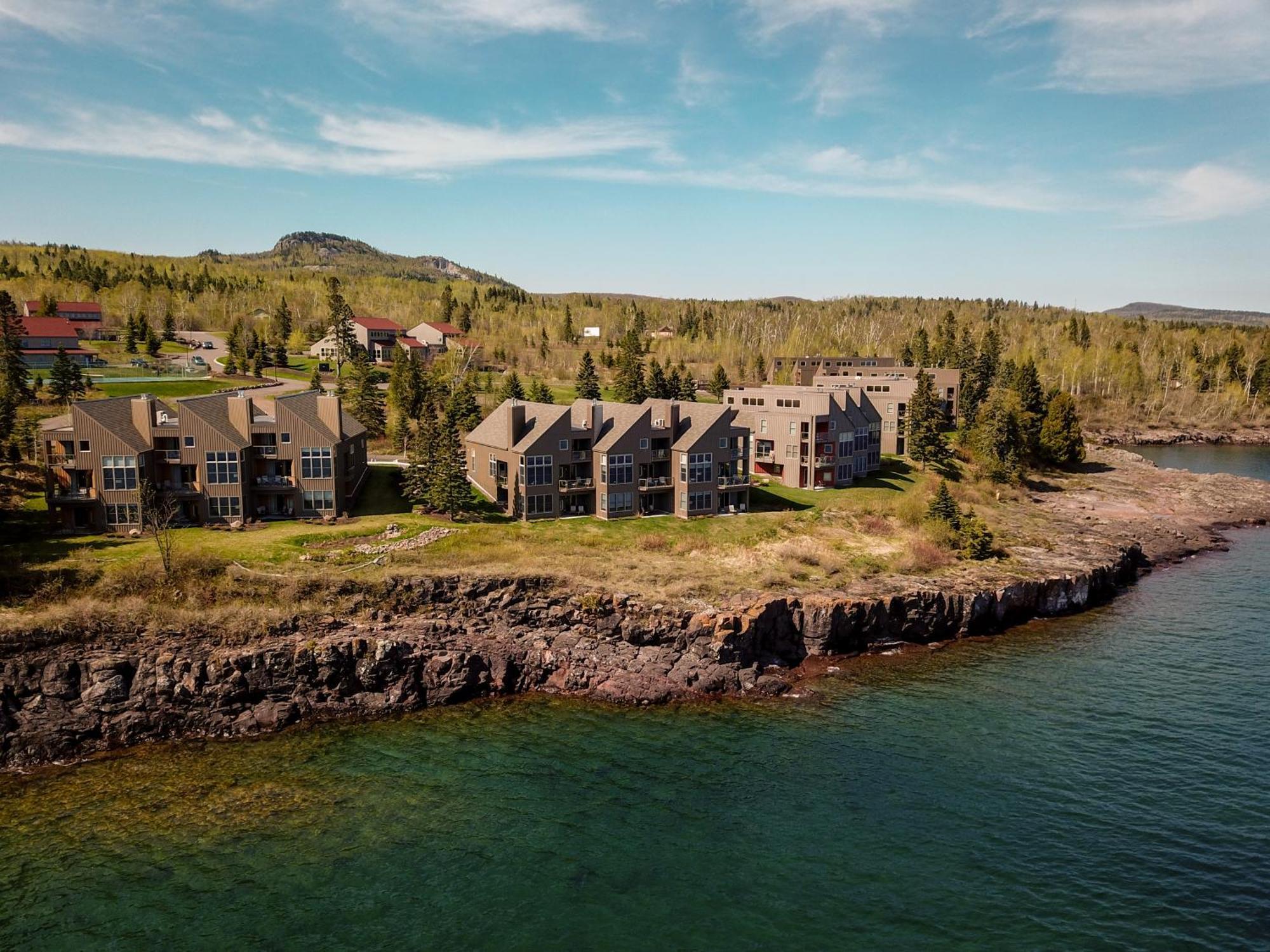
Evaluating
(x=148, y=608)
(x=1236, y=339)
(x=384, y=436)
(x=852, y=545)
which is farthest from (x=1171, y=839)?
(x=1236, y=339)

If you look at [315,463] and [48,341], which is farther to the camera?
[48,341]

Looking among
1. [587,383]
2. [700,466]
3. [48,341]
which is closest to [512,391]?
[587,383]

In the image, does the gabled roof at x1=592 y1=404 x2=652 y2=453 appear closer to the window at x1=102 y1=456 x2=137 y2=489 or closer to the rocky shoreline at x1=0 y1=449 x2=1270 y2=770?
the rocky shoreline at x1=0 y1=449 x2=1270 y2=770

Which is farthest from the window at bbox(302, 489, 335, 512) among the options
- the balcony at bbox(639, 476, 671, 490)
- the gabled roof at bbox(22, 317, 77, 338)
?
the gabled roof at bbox(22, 317, 77, 338)

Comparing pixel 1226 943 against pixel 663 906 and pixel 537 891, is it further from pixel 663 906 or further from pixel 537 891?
pixel 537 891

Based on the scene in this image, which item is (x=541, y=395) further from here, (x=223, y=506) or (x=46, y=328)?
(x=46, y=328)

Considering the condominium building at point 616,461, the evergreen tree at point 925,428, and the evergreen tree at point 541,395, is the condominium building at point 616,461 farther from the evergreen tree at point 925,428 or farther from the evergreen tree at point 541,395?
the evergreen tree at point 925,428

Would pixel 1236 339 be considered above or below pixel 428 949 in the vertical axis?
above
